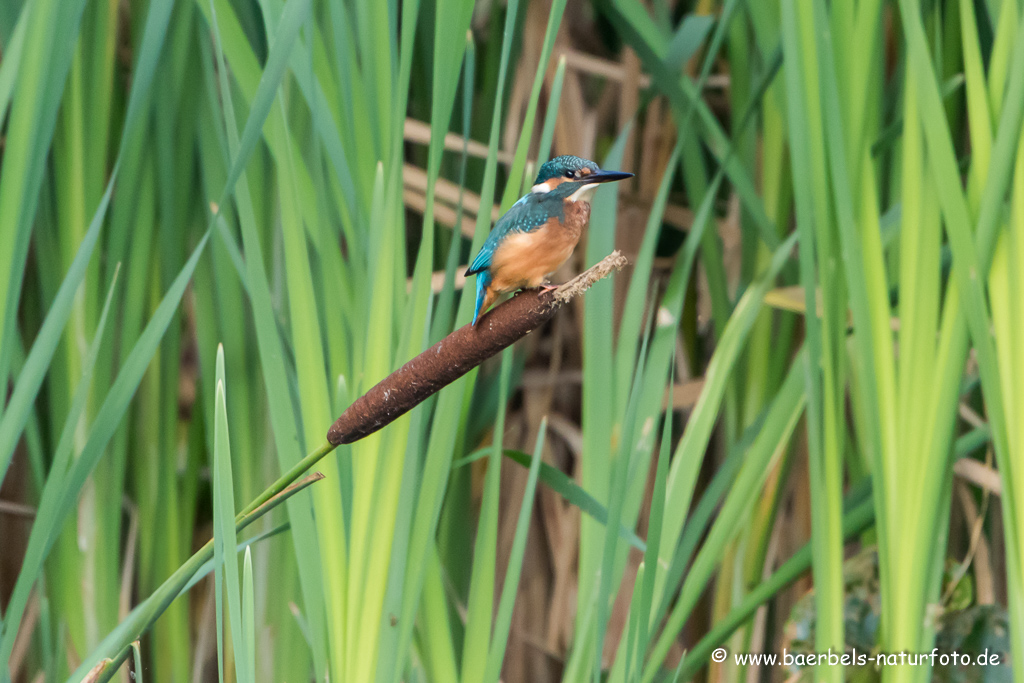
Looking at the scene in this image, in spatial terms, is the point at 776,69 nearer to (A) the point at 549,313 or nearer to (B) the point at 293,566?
(A) the point at 549,313

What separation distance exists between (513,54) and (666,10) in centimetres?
16

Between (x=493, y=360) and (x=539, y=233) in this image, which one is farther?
(x=493, y=360)

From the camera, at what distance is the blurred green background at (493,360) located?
0.57 metres

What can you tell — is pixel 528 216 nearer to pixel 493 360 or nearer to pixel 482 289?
pixel 482 289

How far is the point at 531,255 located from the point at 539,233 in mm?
14

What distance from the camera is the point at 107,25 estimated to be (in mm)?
715

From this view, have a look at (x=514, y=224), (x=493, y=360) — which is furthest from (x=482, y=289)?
(x=493, y=360)

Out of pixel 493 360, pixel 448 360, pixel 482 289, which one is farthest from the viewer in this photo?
pixel 493 360

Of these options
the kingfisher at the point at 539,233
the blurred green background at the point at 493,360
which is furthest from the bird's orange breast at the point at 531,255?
the blurred green background at the point at 493,360

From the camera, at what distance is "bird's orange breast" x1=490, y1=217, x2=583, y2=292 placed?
0.45 metres

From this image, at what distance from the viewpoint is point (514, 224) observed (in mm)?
467

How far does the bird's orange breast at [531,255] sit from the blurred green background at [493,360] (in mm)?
108

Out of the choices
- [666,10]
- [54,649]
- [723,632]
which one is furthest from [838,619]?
[54,649]

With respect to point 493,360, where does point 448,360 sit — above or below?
above
